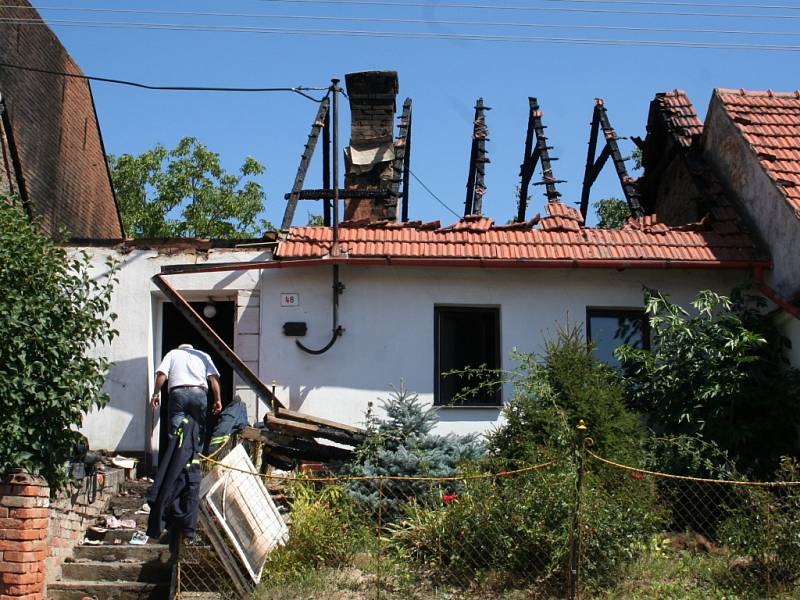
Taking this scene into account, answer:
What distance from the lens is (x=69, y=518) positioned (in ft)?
31.9

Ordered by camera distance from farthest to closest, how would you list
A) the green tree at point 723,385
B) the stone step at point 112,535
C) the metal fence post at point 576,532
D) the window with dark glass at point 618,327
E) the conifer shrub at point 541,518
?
the window with dark glass at point 618,327 < the green tree at point 723,385 < the stone step at point 112,535 < the conifer shrub at point 541,518 < the metal fence post at point 576,532

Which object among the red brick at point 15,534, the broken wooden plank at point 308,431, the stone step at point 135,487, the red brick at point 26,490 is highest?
the broken wooden plank at point 308,431

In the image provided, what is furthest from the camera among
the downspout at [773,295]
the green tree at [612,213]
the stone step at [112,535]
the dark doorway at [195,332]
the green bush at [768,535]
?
the green tree at [612,213]

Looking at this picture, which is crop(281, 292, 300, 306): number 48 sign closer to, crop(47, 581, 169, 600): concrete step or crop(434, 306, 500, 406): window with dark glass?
crop(434, 306, 500, 406): window with dark glass

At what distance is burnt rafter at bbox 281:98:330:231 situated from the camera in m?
14.4

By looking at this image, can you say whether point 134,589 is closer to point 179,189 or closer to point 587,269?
point 587,269

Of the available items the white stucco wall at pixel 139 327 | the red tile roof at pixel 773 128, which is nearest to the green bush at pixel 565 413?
the red tile roof at pixel 773 128

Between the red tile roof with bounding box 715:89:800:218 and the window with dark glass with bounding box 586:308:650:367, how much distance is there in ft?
7.68

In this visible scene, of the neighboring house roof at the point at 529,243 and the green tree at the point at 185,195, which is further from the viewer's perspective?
the green tree at the point at 185,195

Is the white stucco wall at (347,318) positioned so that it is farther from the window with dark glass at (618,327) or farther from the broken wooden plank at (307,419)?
the broken wooden plank at (307,419)

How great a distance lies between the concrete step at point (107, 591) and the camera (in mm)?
8984

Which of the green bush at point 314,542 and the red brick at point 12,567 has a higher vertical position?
the green bush at point 314,542

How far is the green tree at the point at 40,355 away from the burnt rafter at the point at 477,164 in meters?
9.18

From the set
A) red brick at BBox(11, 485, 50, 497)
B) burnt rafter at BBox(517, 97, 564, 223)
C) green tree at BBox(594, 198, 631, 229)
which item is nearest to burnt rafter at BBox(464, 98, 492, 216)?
burnt rafter at BBox(517, 97, 564, 223)
